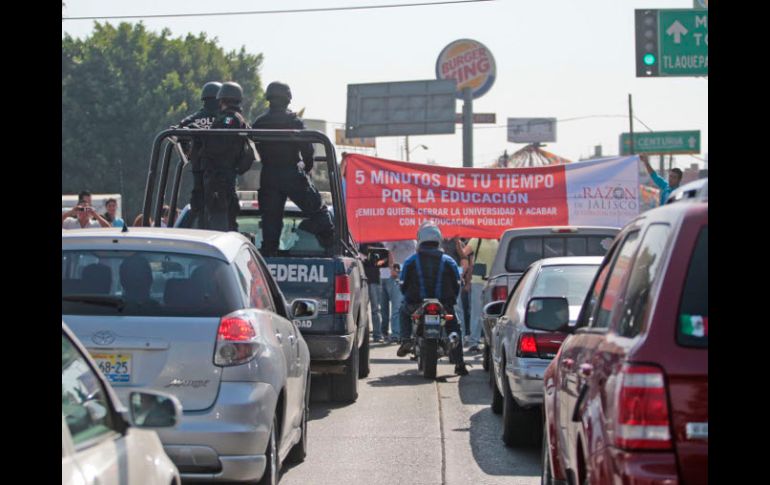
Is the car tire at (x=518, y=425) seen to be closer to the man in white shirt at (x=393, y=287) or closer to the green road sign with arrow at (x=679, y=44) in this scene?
the man in white shirt at (x=393, y=287)

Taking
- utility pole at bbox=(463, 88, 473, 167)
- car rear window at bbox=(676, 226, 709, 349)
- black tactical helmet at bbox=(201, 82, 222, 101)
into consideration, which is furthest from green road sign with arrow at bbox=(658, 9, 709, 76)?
car rear window at bbox=(676, 226, 709, 349)

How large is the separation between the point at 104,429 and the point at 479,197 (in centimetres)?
1574

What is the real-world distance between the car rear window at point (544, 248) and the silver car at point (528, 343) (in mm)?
2946

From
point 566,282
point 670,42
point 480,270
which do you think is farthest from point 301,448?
point 670,42

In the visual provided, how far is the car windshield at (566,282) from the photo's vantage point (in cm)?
1062

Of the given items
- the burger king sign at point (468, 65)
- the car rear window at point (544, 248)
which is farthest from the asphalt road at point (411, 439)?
the burger king sign at point (468, 65)

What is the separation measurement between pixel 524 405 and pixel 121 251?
3629 millimetres

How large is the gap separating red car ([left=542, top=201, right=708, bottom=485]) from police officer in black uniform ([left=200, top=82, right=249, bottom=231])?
7.60 m

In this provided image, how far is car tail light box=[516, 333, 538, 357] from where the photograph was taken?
32.1ft

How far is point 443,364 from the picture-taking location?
16453 mm

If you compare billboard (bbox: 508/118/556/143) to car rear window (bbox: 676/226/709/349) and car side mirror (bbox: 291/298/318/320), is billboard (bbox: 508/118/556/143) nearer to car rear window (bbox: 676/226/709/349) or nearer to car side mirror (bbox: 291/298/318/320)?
car side mirror (bbox: 291/298/318/320)
